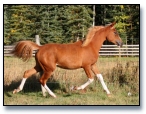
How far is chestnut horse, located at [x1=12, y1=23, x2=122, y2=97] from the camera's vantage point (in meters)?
4.68

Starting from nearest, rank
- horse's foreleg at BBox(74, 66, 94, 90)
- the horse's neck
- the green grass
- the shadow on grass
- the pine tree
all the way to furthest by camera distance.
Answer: the green grass, horse's foreleg at BBox(74, 66, 94, 90), the horse's neck, the shadow on grass, the pine tree

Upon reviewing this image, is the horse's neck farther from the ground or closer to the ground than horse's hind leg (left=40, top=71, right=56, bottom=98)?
farther from the ground

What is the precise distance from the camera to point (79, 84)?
5.14 meters

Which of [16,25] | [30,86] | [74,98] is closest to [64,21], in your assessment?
[16,25]

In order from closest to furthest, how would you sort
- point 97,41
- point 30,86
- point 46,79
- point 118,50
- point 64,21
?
point 46,79, point 97,41, point 30,86, point 64,21, point 118,50

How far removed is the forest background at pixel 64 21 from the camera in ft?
16.9

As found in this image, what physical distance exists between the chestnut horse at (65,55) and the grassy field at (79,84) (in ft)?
0.52

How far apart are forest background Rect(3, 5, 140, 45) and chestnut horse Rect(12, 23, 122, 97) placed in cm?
51

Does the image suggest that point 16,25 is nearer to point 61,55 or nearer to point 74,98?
point 61,55

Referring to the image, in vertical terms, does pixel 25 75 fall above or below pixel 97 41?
below

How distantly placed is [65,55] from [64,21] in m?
1.10

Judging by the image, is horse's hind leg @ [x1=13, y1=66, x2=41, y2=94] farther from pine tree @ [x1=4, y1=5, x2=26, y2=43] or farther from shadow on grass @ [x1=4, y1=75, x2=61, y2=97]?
pine tree @ [x1=4, y1=5, x2=26, y2=43]

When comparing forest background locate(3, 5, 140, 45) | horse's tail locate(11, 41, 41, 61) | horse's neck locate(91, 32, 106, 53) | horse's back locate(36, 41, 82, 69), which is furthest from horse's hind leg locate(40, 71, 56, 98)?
forest background locate(3, 5, 140, 45)
